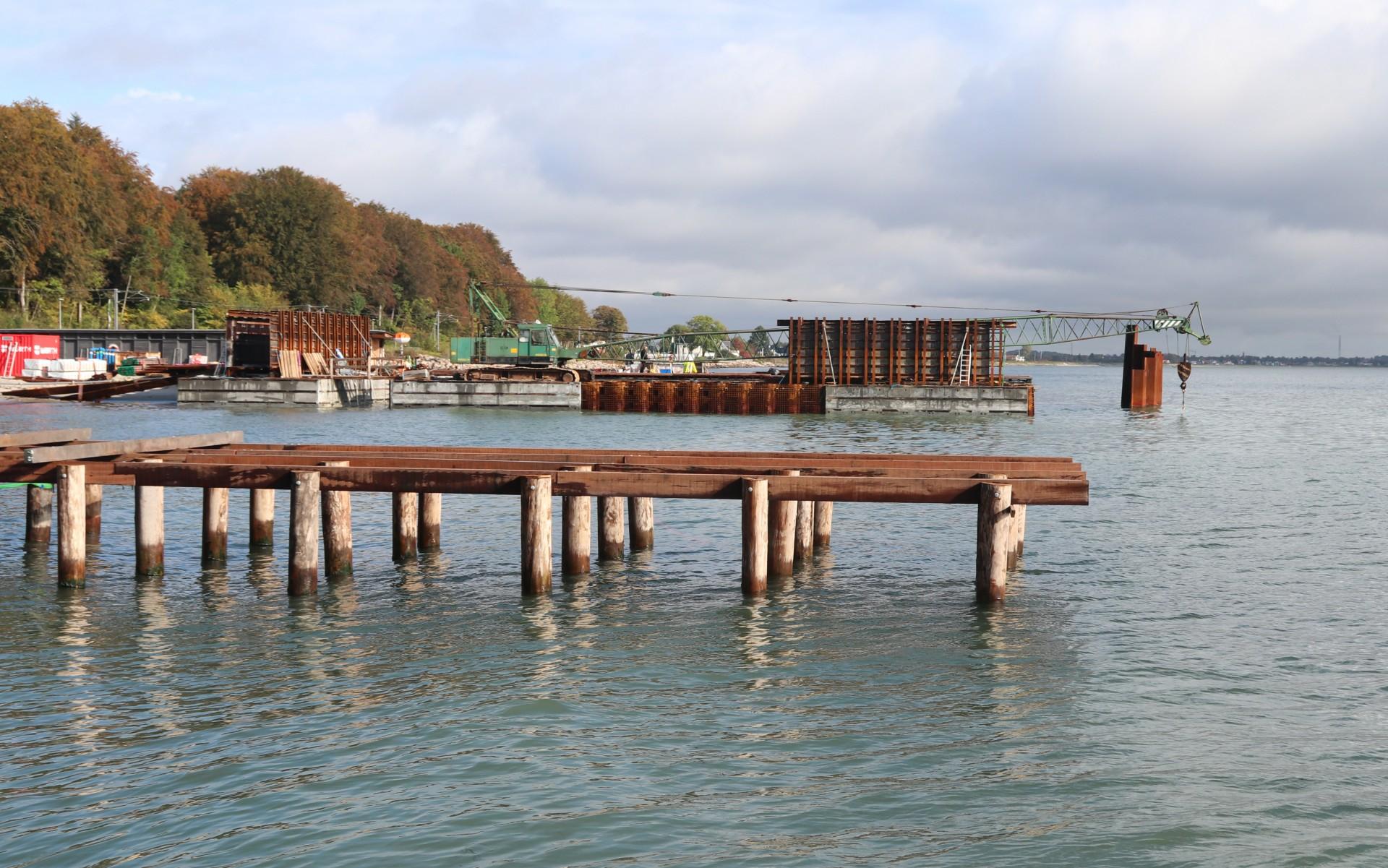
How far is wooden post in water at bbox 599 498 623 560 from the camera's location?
20.3 meters

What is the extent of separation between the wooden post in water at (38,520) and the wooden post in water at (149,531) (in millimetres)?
4328

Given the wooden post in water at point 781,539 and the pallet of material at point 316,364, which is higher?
the pallet of material at point 316,364

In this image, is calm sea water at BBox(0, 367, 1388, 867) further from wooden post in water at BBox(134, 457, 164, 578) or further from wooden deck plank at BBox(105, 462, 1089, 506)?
wooden deck plank at BBox(105, 462, 1089, 506)

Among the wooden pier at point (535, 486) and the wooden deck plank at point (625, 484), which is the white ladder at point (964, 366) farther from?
the wooden deck plank at point (625, 484)

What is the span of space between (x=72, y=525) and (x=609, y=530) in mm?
8348

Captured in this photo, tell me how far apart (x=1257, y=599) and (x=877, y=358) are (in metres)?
56.2

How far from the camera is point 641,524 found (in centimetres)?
2177

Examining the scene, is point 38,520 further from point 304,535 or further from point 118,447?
→ point 304,535

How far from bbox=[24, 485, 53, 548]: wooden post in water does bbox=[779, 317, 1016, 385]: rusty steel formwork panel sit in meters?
55.7

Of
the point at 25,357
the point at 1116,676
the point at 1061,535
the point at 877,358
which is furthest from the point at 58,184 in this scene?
the point at 1116,676

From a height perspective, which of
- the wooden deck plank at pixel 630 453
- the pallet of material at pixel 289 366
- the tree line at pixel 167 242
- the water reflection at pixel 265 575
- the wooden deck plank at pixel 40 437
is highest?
the tree line at pixel 167 242

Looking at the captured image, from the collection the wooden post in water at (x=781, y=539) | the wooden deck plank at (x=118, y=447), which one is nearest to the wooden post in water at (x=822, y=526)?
the wooden post in water at (x=781, y=539)

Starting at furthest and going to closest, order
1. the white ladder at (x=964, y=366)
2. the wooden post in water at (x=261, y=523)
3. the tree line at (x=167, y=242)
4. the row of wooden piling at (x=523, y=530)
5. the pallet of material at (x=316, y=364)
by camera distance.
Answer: the tree line at (x=167, y=242)
the pallet of material at (x=316, y=364)
the white ladder at (x=964, y=366)
the wooden post in water at (x=261, y=523)
the row of wooden piling at (x=523, y=530)

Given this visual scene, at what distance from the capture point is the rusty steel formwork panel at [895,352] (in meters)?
73.2
